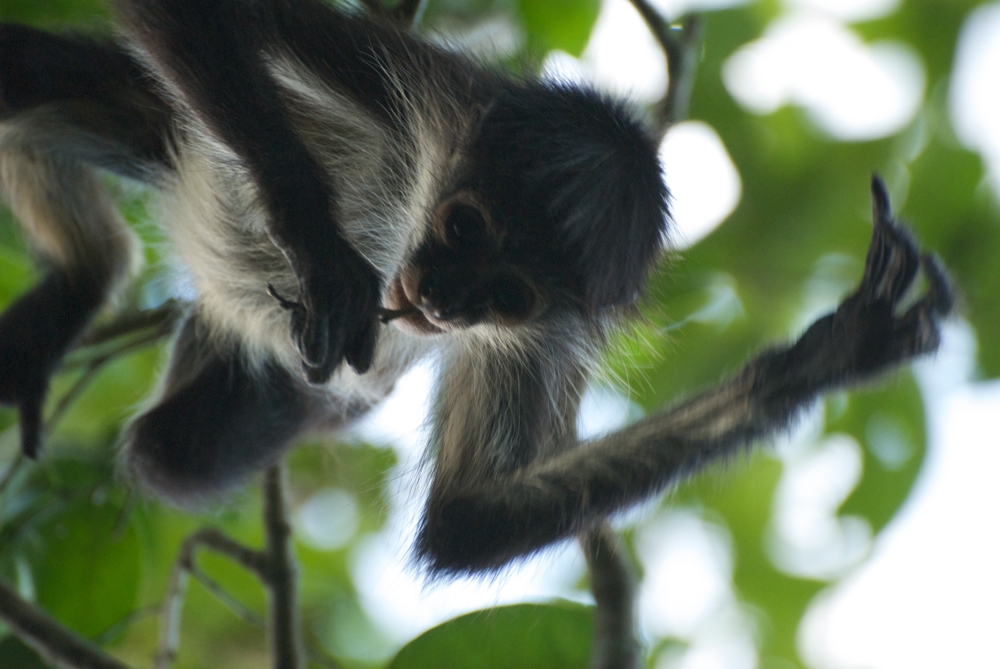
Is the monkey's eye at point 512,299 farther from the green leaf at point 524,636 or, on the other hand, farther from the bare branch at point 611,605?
the green leaf at point 524,636

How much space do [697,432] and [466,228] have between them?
65cm

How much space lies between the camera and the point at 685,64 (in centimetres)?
219

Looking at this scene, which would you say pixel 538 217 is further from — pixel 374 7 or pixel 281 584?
pixel 281 584

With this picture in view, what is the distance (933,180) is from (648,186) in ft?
3.38

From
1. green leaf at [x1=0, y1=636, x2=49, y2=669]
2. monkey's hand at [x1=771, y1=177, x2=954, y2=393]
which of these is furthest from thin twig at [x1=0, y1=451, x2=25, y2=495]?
monkey's hand at [x1=771, y1=177, x2=954, y2=393]

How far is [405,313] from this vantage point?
1896 millimetres

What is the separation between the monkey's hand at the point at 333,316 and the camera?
1599 mm

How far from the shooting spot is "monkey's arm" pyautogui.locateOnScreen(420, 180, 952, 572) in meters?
1.81

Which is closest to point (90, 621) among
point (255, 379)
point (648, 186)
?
point (255, 379)

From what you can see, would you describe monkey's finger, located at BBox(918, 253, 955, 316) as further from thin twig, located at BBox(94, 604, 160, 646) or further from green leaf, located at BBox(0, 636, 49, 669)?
green leaf, located at BBox(0, 636, 49, 669)

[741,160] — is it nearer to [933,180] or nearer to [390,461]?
[933,180]

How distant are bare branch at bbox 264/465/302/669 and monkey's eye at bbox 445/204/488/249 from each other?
0.78 m

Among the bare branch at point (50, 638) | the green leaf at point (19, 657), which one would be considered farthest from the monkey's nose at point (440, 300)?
the green leaf at point (19, 657)

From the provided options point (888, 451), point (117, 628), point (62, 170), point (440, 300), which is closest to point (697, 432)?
point (440, 300)
